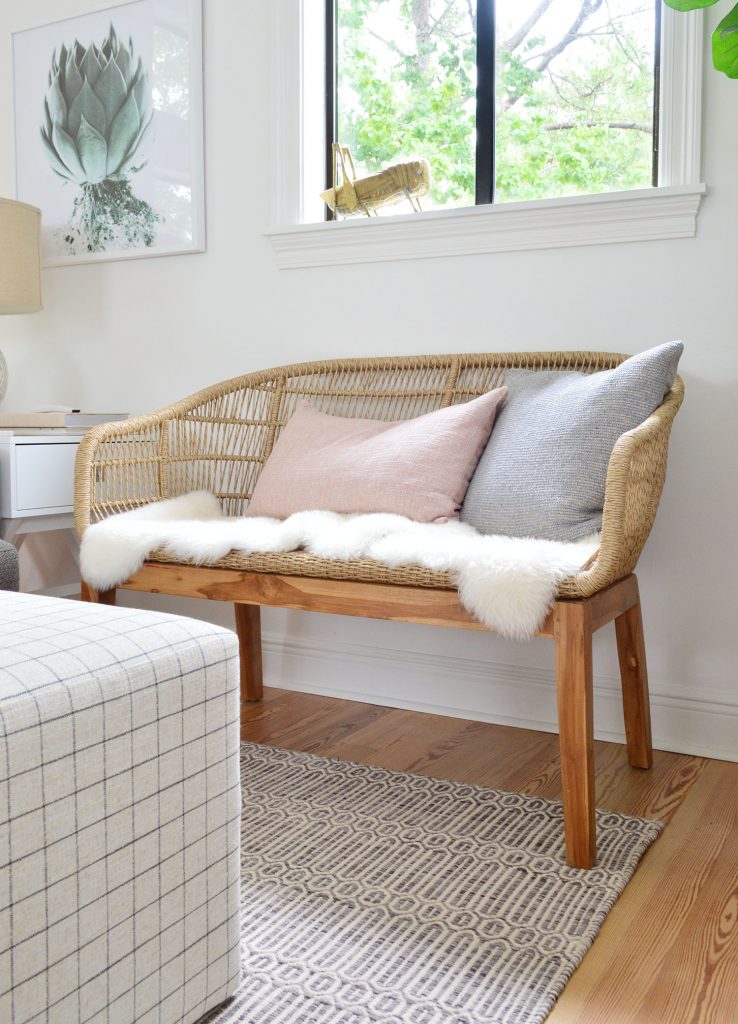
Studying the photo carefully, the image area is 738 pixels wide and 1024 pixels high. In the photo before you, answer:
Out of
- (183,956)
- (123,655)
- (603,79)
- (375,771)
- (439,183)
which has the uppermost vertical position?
(603,79)

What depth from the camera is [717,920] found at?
4.18 ft

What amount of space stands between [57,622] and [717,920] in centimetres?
98

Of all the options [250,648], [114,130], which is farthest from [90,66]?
[250,648]

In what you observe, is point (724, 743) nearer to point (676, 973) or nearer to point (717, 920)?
point (717, 920)

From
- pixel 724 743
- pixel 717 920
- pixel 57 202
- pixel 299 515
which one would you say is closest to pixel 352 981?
pixel 717 920

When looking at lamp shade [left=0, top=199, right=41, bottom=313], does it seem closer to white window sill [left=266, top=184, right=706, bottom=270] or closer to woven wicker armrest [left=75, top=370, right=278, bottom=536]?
woven wicker armrest [left=75, top=370, right=278, bottom=536]

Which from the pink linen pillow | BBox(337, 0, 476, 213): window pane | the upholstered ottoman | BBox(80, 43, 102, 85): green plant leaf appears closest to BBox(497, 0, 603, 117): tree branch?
BBox(337, 0, 476, 213): window pane

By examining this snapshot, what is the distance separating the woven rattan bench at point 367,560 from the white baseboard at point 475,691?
0.16m

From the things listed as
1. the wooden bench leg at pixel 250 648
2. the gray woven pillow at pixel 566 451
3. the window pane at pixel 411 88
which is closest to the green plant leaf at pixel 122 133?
the window pane at pixel 411 88

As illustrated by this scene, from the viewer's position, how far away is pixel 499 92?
89.9 inches

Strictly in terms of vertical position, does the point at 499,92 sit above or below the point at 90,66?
below

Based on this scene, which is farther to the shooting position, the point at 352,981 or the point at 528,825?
the point at 528,825

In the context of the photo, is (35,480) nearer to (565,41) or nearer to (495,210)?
(495,210)

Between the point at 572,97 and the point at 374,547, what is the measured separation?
4.29 ft
